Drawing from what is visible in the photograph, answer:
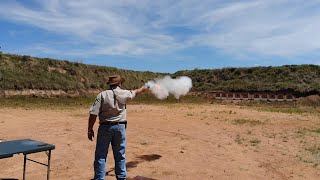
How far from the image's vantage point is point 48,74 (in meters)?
27.7

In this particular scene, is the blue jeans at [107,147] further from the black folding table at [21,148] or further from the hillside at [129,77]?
the hillside at [129,77]

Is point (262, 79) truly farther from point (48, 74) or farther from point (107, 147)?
point (107, 147)

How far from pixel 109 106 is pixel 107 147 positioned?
0.64 m

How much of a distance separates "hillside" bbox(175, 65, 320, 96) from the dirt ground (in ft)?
58.8

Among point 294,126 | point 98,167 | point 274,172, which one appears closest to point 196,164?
point 274,172

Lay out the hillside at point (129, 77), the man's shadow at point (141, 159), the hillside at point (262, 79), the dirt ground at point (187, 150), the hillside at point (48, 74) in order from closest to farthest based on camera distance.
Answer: the dirt ground at point (187, 150)
the man's shadow at point (141, 159)
the hillside at point (48, 74)
the hillside at point (129, 77)
the hillside at point (262, 79)

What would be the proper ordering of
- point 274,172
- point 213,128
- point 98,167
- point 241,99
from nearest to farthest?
point 98,167, point 274,172, point 213,128, point 241,99

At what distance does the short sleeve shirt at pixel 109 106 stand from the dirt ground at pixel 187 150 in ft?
4.87

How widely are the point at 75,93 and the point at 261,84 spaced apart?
55.3 feet

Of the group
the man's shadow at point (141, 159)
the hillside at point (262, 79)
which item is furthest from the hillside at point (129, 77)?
the man's shadow at point (141, 159)

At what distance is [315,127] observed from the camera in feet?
45.2

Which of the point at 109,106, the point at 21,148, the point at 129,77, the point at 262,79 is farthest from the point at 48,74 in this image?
the point at 21,148

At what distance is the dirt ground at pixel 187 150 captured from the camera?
7102mm

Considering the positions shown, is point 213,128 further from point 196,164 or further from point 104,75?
point 104,75
